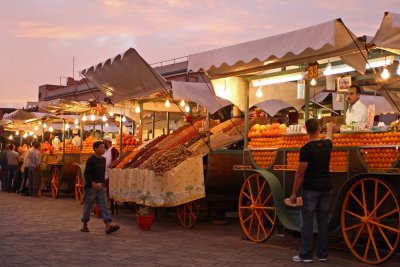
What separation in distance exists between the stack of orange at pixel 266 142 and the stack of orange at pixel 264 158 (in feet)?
0.38

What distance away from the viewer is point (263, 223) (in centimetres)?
930

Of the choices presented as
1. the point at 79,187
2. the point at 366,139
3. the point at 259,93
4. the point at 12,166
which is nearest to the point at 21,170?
the point at 12,166

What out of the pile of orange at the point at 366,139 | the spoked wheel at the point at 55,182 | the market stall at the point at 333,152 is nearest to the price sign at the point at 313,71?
the market stall at the point at 333,152

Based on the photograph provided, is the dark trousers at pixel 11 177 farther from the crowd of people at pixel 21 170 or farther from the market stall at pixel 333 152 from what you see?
the market stall at pixel 333 152

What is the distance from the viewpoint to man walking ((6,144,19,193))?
70.7ft

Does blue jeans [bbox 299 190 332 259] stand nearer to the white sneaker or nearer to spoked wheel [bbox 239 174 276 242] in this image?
the white sneaker

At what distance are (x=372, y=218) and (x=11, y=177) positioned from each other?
17.3m

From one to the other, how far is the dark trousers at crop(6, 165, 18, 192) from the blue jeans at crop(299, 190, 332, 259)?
16.3 metres

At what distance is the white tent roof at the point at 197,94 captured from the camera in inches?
474

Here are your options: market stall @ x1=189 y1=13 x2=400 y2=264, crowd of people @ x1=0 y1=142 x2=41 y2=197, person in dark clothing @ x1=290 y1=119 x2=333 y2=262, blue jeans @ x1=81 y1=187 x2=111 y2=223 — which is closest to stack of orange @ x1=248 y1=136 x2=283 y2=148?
market stall @ x1=189 y1=13 x2=400 y2=264

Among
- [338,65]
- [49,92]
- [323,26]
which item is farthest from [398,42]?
[49,92]

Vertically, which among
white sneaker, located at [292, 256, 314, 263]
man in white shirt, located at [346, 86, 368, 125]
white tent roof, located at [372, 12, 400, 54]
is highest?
white tent roof, located at [372, 12, 400, 54]

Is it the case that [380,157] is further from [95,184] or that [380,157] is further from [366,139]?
[95,184]

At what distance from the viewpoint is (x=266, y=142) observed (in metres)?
9.62
